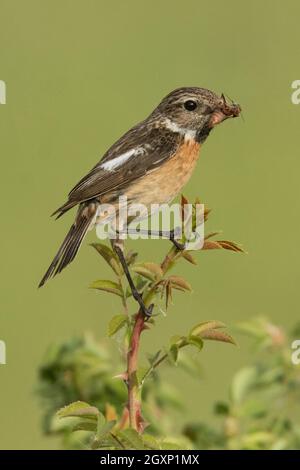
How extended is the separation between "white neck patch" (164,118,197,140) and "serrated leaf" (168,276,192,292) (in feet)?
6.82

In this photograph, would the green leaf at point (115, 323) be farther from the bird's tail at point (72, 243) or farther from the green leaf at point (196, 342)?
the bird's tail at point (72, 243)

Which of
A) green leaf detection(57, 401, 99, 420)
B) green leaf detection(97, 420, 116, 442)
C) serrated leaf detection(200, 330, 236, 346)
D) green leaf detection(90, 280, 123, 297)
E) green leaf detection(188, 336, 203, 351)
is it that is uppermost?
green leaf detection(90, 280, 123, 297)

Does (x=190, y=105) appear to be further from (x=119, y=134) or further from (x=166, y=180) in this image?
(x=119, y=134)

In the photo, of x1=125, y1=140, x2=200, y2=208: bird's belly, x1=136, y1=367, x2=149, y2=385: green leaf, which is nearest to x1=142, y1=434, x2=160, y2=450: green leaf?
x1=136, y1=367, x2=149, y2=385: green leaf

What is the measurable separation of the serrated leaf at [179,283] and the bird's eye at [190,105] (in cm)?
190

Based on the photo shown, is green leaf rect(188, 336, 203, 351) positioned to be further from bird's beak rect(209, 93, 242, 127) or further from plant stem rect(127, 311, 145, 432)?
bird's beak rect(209, 93, 242, 127)

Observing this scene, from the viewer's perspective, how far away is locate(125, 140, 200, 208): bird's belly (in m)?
4.85

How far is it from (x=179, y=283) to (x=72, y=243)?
4.57 ft

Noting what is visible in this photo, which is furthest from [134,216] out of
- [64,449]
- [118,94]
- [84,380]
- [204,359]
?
[118,94]

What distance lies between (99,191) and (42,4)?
53.9ft

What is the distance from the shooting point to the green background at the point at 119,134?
10258mm

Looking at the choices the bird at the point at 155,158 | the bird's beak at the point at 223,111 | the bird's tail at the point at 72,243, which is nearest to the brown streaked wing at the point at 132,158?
the bird at the point at 155,158

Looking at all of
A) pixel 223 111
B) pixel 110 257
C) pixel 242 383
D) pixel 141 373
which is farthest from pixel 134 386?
pixel 223 111

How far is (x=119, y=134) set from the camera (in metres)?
14.1
